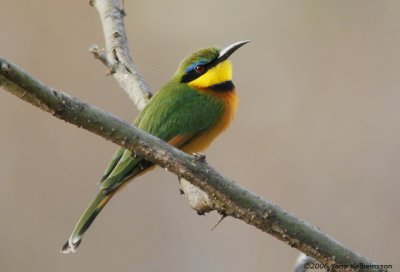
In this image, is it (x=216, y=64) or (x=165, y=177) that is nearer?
(x=216, y=64)

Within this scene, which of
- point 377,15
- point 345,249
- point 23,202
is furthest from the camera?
point 377,15

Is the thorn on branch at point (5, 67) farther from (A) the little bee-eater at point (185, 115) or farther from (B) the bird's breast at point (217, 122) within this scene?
(B) the bird's breast at point (217, 122)

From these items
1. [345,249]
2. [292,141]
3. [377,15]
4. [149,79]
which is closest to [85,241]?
[149,79]

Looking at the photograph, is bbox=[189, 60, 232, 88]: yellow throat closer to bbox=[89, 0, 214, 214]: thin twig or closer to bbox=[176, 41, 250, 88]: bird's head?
bbox=[176, 41, 250, 88]: bird's head

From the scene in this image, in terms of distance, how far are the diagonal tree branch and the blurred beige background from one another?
4.37 ft

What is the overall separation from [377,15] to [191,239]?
3.58 feet

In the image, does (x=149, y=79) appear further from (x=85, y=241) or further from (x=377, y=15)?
(x=377, y=15)

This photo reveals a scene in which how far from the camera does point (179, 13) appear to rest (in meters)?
2.91

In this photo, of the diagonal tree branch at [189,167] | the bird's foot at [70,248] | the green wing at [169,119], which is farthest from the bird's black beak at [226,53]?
the diagonal tree branch at [189,167]

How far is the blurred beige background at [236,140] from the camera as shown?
8.05 ft

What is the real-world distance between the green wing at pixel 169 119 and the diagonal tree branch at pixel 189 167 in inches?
23.0

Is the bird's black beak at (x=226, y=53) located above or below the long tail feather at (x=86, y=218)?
above

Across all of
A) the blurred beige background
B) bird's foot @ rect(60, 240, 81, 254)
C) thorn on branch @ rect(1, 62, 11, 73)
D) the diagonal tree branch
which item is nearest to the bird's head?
bird's foot @ rect(60, 240, 81, 254)

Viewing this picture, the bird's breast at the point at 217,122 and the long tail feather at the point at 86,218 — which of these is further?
the bird's breast at the point at 217,122
